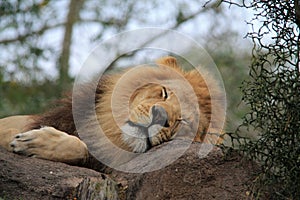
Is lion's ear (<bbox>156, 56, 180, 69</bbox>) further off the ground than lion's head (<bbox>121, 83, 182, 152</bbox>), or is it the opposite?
lion's ear (<bbox>156, 56, 180, 69</bbox>)

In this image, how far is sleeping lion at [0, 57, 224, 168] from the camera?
9.94 feet

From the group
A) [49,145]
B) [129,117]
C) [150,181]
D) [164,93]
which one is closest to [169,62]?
[164,93]

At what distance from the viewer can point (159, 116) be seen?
119 inches

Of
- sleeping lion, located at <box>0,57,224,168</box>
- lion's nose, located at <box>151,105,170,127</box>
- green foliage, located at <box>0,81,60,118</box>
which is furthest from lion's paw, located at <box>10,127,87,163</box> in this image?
green foliage, located at <box>0,81,60,118</box>

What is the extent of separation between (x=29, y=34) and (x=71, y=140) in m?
3.87

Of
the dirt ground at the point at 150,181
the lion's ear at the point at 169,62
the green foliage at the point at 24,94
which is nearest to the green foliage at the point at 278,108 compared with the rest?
the dirt ground at the point at 150,181

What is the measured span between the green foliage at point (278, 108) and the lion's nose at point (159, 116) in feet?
2.19

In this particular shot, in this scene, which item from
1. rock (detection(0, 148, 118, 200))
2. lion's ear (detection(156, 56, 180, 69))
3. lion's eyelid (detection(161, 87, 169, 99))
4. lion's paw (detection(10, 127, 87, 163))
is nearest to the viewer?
rock (detection(0, 148, 118, 200))

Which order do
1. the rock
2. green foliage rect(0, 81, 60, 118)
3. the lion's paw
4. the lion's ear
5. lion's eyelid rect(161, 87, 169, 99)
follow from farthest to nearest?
green foliage rect(0, 81, 60, 118) < the lion's ear < lion's eyelid rect(161, 87, 169, 99) < the lion's paw < the rock

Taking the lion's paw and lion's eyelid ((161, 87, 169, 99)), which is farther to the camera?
lion's eyelid ((161, 87, 169, 99))

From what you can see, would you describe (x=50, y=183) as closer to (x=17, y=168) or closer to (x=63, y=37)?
(x=17, y=168)

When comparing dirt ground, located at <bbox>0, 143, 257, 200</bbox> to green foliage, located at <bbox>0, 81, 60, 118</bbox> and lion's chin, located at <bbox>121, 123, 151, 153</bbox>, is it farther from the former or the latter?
green foliage, located at <bbox>0, 81, 60, 118</bbox>

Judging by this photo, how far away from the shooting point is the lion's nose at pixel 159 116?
3.02m

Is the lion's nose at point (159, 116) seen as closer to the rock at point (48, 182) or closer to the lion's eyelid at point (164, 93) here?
the lion's eyelid at point (164, 93)
